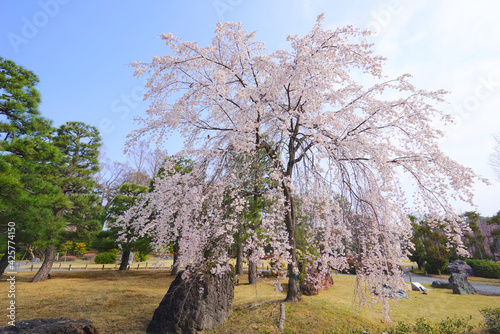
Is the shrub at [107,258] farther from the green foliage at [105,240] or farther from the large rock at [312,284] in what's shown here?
the large rock at [312,284]

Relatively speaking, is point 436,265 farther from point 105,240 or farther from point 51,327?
point 105,240

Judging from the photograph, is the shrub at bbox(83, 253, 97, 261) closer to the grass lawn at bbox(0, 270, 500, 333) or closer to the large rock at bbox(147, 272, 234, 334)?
the grass lawn at bbox(0, 270, 500, 333)

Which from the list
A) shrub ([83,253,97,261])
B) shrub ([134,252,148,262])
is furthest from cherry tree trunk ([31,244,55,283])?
shrub ([83,253,97,261])

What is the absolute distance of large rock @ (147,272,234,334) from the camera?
5.63 metres

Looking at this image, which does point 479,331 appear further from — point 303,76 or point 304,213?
point 303,76

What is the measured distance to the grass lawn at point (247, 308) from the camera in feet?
19.9

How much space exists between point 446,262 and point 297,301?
16522mm

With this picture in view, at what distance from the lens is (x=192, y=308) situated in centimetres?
579

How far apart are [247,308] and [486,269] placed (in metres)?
18.7

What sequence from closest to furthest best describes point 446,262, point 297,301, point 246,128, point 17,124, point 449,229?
point 449,229, point 246,128, point 297,301, point 17,124, point 446,262

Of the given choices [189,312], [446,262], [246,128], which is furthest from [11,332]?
[446,262]

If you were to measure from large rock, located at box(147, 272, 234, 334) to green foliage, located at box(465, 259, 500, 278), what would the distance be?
19.4m

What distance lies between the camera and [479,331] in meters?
5.82

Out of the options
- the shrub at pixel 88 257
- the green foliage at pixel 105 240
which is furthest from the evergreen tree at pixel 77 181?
the shrub at pixel 88 257
